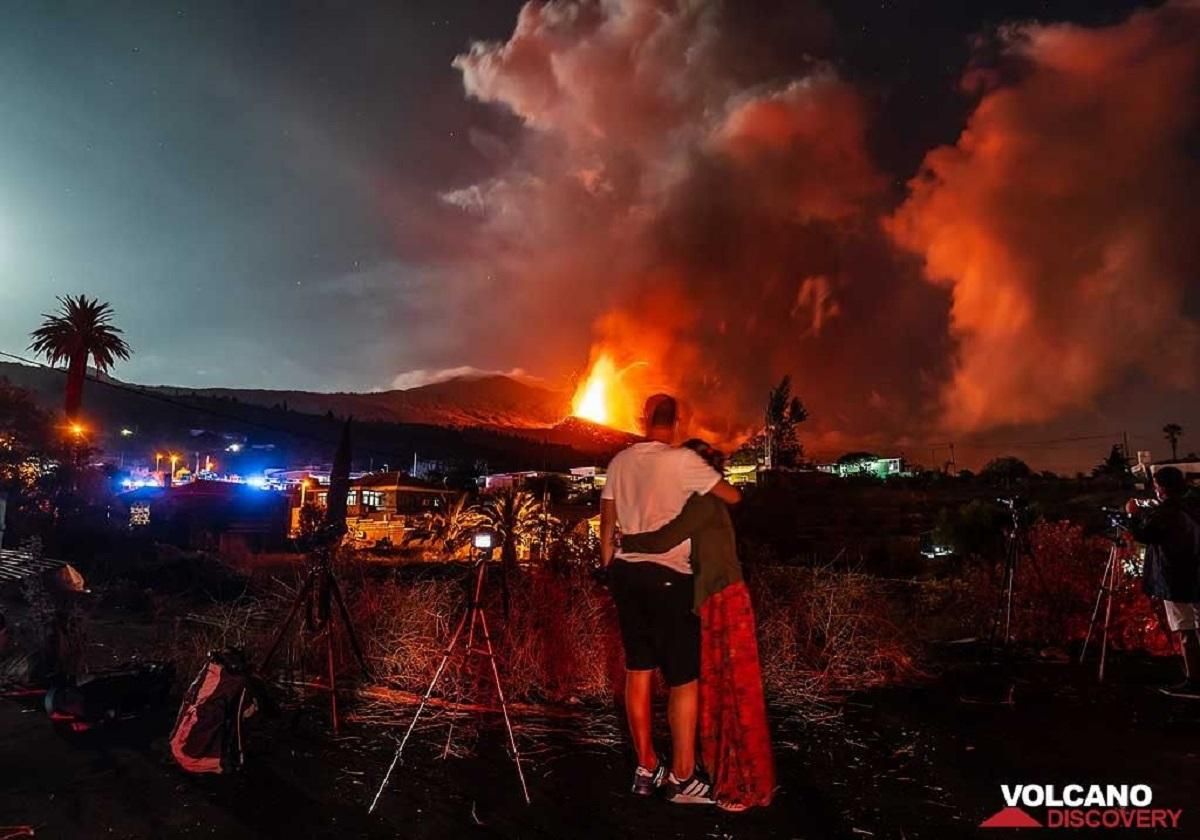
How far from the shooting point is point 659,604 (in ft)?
12.2

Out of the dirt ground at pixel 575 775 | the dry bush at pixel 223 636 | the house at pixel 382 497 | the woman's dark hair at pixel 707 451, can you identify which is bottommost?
the dirt ground at pixel 575 775

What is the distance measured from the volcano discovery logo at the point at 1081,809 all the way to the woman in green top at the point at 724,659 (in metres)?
1.14

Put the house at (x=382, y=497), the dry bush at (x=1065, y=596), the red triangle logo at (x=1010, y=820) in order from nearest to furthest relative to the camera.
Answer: the red triangle logo at (x=1010, y=820), the dry bush at (x=1065, y=596), the house at (x=382, y=497)

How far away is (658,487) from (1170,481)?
4.92m

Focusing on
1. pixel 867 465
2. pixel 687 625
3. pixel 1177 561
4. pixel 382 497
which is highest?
pixel 867 465

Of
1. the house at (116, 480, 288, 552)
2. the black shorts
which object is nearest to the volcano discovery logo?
the black shorts

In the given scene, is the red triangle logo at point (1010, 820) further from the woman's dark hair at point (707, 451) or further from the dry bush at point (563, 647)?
the dry bush at point (563, 647)

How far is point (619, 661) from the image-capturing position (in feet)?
20.8

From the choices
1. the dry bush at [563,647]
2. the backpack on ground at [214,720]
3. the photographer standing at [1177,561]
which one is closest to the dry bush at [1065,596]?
the photographer standing at [1177,561]

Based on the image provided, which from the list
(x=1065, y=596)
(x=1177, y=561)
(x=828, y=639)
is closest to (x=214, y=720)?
(x=828, y=639)

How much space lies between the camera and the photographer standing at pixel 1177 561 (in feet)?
18.7

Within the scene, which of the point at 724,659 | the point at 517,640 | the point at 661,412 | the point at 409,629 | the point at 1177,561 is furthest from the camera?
the point at 409,629

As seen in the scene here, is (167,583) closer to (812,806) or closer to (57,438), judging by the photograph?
(57,438)

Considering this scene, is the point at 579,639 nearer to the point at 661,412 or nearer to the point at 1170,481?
the point at 661,412
